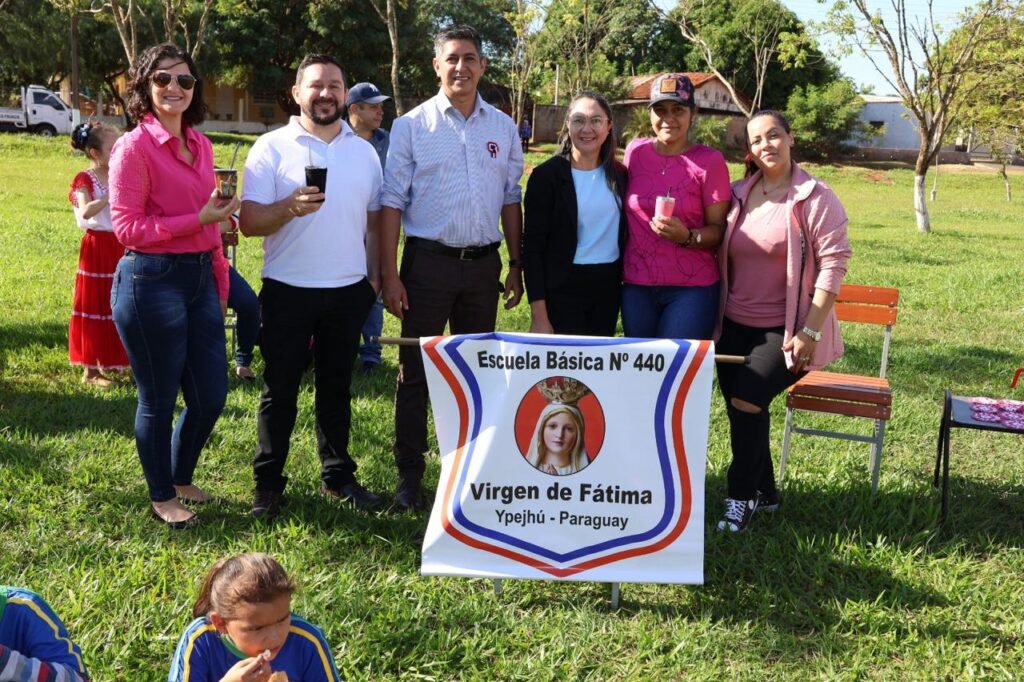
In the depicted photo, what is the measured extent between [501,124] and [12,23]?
41.1 metres

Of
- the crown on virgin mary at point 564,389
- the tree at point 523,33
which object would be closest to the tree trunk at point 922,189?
the tree at point 523,33

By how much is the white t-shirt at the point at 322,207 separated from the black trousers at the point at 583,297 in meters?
0.95

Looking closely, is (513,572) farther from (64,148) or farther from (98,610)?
(64,148)

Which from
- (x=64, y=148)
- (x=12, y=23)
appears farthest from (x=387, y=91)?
(x=64, y=148)

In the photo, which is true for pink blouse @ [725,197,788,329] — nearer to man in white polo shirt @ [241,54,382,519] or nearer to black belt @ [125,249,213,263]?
man in white polo shirt @ [241,54,382,519]

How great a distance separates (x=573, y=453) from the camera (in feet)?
12.0

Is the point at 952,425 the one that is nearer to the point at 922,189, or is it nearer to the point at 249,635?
the point at 249,635

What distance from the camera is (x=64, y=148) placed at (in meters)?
28.4

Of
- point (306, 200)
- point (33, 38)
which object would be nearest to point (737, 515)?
point (306, 200)

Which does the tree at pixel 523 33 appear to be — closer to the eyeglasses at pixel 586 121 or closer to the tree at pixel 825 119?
the eyeglasses at pixel 586 121

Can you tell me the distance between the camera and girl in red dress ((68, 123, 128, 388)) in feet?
20.3

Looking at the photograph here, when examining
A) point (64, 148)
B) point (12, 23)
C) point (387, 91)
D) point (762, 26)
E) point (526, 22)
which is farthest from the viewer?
point (387, 91)

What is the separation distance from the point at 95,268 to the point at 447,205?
355cm

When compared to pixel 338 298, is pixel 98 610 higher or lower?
lower
